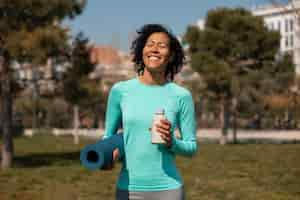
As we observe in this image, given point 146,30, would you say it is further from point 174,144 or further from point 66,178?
point 66,178

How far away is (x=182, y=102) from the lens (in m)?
2.57

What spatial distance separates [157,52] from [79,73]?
12.5 m

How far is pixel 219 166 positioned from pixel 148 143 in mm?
12239

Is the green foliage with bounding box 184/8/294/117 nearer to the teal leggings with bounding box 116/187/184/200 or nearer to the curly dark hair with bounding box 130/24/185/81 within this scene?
the curly dark hair with bounding box 130/24/185/81

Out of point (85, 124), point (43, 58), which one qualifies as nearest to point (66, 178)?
point (43, 58)

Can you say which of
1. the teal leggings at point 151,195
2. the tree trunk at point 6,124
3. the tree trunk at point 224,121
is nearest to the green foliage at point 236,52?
the tree trunk at point 224,121

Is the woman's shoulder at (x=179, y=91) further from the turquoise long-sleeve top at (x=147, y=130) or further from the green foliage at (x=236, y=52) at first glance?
the green foliage at (x=236, y=52)

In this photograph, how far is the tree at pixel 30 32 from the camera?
42.9 feet

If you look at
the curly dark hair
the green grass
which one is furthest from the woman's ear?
the green grass

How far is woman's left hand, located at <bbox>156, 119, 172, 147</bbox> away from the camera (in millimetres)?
2254

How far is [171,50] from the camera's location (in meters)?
2.72

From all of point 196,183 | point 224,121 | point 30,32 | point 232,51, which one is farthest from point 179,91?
point 224,121

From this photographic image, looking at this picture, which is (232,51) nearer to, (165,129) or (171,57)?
(171,57)

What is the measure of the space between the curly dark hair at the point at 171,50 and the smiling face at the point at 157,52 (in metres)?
0.03
